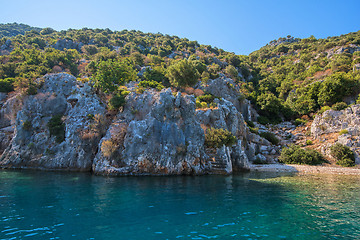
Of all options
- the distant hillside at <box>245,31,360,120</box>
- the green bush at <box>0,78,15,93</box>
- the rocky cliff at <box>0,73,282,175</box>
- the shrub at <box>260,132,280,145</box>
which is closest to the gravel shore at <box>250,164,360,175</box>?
the rocky cliff at <box>0,73,282,175</box>

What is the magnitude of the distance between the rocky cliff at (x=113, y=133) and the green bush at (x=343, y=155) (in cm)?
1529

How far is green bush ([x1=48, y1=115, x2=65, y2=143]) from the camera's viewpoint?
33906mm

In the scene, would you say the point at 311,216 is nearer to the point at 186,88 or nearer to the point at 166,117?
the point at 166,117

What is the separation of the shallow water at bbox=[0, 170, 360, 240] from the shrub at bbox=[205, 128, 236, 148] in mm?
12361

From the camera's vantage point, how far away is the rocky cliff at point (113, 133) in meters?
29.2

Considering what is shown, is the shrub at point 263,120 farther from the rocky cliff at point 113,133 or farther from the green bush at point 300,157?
the rocky cliff at point 113,133

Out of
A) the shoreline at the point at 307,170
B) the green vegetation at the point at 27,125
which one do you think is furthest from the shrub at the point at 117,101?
the shoreline at the point at 307,170

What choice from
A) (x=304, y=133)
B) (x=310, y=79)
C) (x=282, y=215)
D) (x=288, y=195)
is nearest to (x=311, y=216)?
(x=282, y=215)

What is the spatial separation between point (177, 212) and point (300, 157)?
35.5 meters

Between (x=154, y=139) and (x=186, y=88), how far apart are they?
3252 centimetres

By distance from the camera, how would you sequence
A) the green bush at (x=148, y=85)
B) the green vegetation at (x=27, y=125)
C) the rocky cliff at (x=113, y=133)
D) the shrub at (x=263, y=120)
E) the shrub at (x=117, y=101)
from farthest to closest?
1. the shrub at (x=263, y=120)
2. the green bush at (x=148, y=85)
3. the shrub at (x=117, y=101)
4. the green vegetation at (x=27, y=125)
5. the rocky cliff at (x=113, y=133)

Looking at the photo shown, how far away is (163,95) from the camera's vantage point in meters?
33.3

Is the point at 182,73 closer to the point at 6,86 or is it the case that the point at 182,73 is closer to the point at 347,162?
the point at 347,162

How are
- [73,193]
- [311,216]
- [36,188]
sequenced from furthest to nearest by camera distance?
[36,188], [73,193], [311,216]
